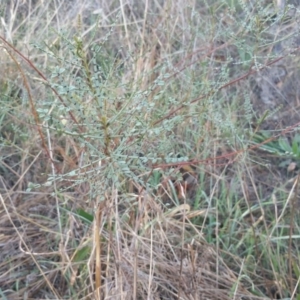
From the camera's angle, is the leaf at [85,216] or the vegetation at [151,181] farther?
the leaf at [85,216]

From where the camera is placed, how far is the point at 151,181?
1.84 meters

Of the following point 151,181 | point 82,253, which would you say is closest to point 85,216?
point 82,253

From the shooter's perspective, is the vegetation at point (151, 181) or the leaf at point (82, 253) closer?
the vegetation at point (151, 181)

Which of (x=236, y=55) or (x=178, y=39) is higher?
(x=178, y=39)

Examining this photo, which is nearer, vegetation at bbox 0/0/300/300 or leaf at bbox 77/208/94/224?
vegetation at bbox 0/0/300/300

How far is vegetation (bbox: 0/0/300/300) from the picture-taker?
1.46 m

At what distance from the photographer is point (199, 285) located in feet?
5.42

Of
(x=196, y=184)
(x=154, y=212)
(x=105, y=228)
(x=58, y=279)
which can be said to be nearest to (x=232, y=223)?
(x=196, y=184)

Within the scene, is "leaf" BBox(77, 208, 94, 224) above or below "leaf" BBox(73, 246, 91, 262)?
above

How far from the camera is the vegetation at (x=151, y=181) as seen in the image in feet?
4.80

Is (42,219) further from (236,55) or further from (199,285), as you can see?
(236,55)

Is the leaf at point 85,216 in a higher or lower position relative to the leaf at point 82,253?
higher

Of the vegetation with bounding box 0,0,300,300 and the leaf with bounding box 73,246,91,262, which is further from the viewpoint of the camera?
the leaf with bounding box 73,246,91,262

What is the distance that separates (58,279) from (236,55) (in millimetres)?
1241
